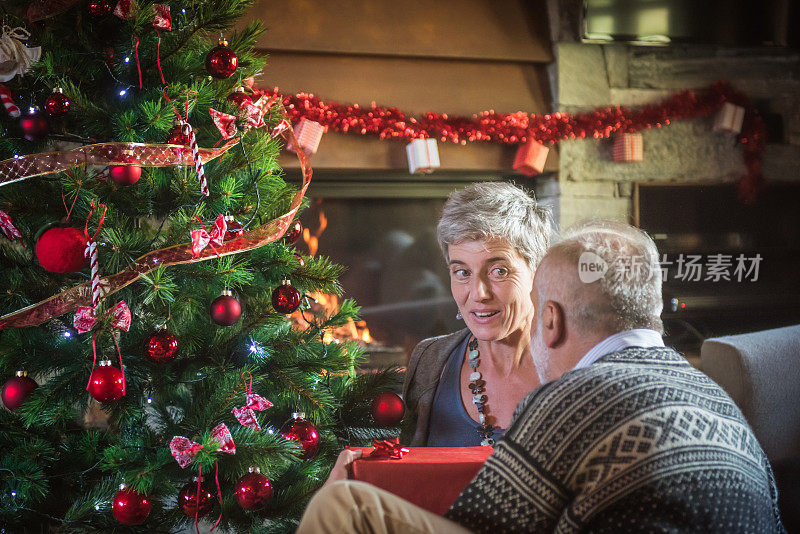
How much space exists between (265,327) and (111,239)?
1.11ft

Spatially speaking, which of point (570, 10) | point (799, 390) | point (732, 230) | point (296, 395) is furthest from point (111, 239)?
point (732, 230)

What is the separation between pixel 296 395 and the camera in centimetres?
128

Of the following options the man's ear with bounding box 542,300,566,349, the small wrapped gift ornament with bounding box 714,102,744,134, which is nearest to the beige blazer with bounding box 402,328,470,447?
the man's ear with bounding box 542,300,566,349

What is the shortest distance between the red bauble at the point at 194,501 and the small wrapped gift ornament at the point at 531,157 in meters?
1.94

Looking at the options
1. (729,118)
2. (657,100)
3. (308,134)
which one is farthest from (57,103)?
(729,118)

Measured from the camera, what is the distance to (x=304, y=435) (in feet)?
4.14

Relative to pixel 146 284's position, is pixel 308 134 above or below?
above

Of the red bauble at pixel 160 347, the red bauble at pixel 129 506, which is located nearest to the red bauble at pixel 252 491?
the red bauble at pixel 129 506

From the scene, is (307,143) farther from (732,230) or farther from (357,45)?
(732,230)

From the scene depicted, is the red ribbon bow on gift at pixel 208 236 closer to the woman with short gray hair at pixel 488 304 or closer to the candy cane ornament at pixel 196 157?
the candy cane ornament at pixel 196 157

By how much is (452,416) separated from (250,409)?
1.70ft

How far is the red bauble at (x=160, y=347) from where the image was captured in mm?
1154

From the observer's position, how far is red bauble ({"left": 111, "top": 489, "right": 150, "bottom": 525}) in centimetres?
111

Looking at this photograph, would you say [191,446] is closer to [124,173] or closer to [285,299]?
[285,299]
